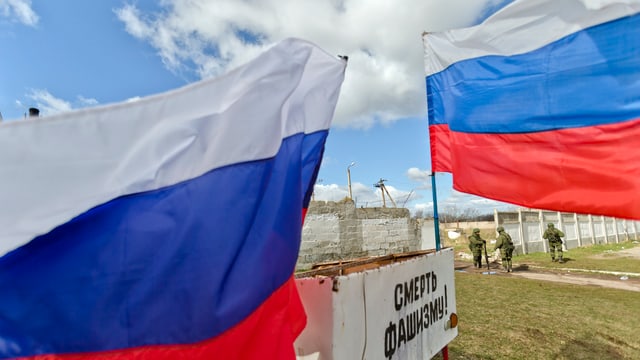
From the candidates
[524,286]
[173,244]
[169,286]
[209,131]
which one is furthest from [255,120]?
[524,286]

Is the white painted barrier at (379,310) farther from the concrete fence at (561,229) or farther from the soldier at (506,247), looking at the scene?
the concrete fence at (561,229)

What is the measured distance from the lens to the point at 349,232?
1148cm

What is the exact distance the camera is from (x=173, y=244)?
1.32 metres

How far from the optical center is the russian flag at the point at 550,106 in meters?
2.42

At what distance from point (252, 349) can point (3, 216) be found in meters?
0.95

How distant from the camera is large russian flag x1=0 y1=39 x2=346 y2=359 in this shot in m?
1.26

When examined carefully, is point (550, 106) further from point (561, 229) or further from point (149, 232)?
point (561, 229)

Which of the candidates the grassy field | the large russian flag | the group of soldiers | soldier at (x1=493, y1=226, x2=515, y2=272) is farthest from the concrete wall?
the large russian flag

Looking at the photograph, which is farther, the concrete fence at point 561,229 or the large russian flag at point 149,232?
the concrete fence at point 561,229

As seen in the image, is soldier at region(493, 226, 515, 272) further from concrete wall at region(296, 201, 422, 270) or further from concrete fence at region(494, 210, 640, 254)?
concrete fence at region(494, 210, 640, 254)

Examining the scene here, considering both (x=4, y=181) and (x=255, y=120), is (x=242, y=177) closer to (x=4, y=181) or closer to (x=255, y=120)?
(x=255, y=120)

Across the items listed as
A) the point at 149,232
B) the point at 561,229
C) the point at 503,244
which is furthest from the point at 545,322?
the point at 561,229

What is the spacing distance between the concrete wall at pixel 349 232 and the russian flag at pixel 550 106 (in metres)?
7.52

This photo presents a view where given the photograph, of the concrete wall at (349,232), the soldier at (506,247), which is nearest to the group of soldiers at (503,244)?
the soldier at (506,247)
